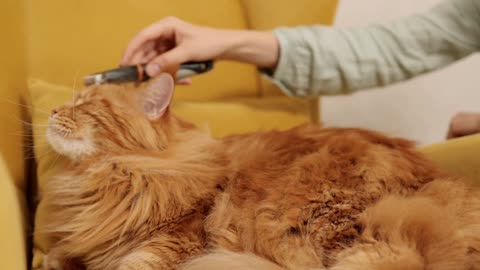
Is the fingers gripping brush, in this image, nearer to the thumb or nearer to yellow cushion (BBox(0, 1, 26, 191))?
the thumb

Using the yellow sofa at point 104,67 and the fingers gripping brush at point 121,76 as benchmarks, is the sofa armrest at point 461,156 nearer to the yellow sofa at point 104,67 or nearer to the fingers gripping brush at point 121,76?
the yellow sofa at point 104,67

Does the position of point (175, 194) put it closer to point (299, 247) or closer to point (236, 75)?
point (299, 247)

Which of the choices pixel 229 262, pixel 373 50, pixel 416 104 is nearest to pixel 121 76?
pixel 229 262

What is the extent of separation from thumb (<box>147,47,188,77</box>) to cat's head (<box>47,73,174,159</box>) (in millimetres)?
104

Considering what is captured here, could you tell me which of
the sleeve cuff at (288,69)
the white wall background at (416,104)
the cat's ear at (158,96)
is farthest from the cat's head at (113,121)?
the white wall background at (416,104)

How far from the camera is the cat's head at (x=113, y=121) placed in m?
1.22

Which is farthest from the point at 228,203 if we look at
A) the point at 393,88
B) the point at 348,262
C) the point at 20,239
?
the point at 393,88

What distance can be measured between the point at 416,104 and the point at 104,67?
152 cm

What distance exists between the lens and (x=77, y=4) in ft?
5.16

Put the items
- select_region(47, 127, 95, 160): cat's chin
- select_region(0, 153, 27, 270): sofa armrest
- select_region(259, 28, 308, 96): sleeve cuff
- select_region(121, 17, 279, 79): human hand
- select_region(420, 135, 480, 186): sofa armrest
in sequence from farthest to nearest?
select_region(259, 28, 308, 96): sleeve cuff
select_region(121, 17, 279, 79): human hand
select_region(420, 135, 480, 186): sofa armrest
select_region(47, 127, 95, 160): cat's chin
select_region(0, 153, 27, 270): sofa armrest

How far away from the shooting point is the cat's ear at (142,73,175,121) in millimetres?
1227

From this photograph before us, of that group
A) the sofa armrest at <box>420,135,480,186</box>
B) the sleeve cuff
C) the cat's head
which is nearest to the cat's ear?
the cat's head

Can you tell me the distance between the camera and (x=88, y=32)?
1.58 meters

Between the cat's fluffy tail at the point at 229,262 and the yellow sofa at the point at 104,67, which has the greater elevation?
the yellow sofa at the point at 104,67
